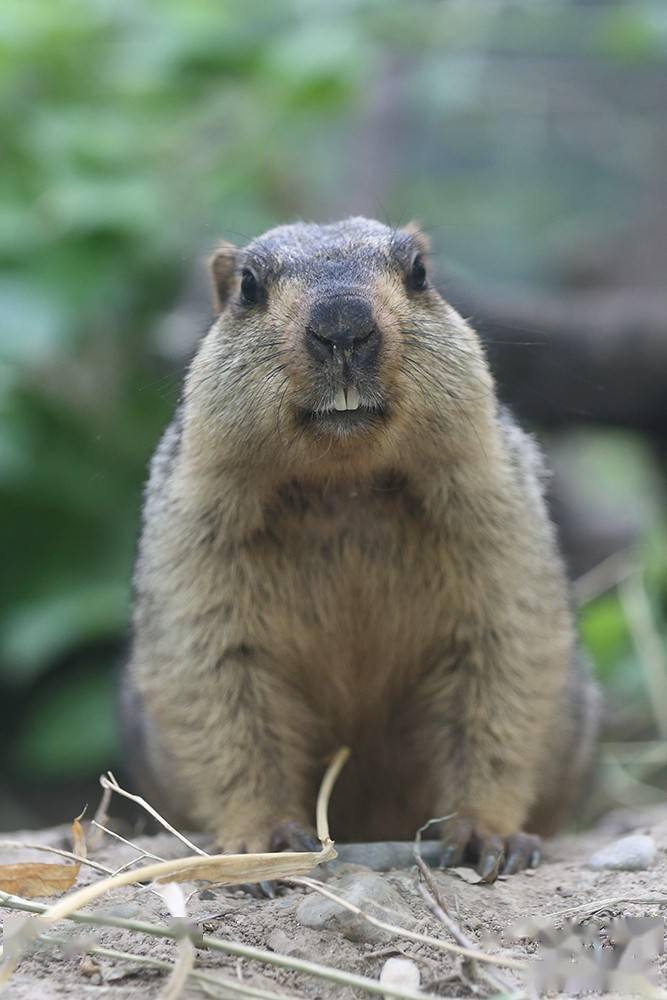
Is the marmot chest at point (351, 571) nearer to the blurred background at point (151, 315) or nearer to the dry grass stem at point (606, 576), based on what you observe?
the blurred background at point (151, 315)

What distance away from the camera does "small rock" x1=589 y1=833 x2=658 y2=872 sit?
4535mm

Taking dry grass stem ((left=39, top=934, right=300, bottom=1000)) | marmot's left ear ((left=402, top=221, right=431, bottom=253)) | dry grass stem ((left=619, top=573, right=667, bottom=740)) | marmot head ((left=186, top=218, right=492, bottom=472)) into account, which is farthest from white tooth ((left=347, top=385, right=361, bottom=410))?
dry grass stem ((left=619, top=573, right=667, bottom=740))

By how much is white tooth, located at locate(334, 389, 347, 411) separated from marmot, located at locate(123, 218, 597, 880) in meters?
0.19

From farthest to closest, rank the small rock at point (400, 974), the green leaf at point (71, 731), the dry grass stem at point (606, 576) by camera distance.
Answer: the green leaf at point (71, 731), the dry grass stem at point (606, 576), the small rock at point (400, 974)

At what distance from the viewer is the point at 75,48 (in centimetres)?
972

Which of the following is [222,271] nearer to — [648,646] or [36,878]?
[36,878]

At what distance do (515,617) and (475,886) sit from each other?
1075mm

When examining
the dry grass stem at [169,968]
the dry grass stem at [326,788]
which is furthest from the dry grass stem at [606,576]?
the dry grass stem at [169,968]

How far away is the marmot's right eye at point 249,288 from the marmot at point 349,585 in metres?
0.01

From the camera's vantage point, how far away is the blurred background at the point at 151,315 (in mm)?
8562

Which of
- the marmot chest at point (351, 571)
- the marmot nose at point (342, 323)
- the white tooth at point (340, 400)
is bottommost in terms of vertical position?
the marmot chest at point (351, 571)

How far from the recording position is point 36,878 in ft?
13.1

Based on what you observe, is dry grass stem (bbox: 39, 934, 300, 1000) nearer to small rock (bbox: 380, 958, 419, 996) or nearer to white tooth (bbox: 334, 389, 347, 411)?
small rock (bbox: 380, 958, 419, 996)

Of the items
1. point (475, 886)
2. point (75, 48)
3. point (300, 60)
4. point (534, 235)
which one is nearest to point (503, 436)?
point (475, 886)
